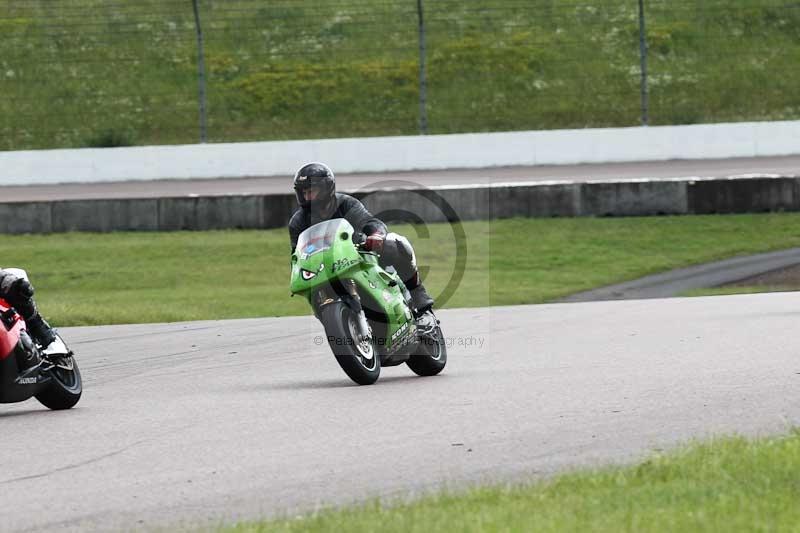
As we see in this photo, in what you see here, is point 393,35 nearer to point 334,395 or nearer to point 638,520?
point 334,395

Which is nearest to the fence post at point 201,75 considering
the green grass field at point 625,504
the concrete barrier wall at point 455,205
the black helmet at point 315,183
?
the concrete barrier wall at point 455,205

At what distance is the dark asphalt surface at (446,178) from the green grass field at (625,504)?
20501mm

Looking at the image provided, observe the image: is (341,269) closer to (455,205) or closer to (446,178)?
(455,205)

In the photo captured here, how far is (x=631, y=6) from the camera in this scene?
122 feet

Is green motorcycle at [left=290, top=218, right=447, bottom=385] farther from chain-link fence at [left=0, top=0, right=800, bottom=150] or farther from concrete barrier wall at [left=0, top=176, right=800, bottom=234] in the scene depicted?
chain-link fence at [left=0, top=0, right=800, bottom=150]

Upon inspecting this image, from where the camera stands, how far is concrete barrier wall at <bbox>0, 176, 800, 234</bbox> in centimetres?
2297

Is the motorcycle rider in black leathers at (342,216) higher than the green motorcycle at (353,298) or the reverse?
higher

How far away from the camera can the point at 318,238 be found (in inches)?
371

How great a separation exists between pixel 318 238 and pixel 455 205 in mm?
13527

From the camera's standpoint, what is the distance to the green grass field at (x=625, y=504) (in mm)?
4918

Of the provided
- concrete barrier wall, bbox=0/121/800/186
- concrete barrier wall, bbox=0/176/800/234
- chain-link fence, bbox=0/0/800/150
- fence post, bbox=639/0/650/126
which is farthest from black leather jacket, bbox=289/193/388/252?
chain-link fence, bbox=0/0/800/150

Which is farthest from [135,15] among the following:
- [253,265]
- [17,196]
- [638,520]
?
[638,520]

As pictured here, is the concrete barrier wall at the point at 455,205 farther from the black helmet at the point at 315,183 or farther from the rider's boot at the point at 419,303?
the black helmet at the point at 315,183

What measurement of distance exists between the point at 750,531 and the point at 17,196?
2461 centimetres
